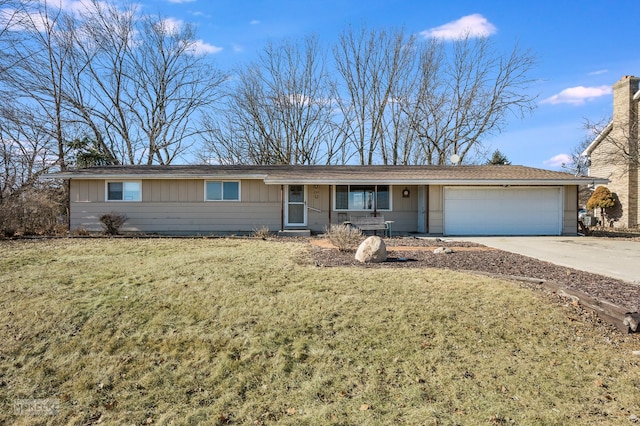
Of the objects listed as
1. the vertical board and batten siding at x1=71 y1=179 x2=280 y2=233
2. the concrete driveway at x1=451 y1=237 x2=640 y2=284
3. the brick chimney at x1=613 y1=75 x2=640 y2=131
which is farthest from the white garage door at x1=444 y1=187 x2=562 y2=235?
the brick chimney at x1=613 y1=75 x2=640 y2=131

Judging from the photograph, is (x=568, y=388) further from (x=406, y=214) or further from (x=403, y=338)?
(x=406, y=214)

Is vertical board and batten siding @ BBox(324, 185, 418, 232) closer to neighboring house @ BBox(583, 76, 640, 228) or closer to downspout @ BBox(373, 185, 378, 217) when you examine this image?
downspout @ BBox(373, 185, 378, 217)

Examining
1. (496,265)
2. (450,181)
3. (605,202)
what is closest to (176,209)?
(450,181)

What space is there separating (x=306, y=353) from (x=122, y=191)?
13135mm

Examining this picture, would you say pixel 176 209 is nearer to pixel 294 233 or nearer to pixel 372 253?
pixel 294 233

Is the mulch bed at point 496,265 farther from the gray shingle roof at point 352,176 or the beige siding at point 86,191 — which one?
the beige siding at point 86,191

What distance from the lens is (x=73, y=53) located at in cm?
2331

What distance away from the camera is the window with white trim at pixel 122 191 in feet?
47.7

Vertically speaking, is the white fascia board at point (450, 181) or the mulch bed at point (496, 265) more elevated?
the white fascia board at point (450, 181)

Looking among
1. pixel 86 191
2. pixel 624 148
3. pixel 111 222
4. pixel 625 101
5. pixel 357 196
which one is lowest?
pixel 111 222

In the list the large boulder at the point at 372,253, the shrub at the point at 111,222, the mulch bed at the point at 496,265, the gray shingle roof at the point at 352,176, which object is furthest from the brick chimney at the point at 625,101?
the shrub at the point at 111,222

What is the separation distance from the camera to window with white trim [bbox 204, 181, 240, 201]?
576 inches

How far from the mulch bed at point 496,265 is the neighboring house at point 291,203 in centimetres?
416

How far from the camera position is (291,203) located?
579 inches
